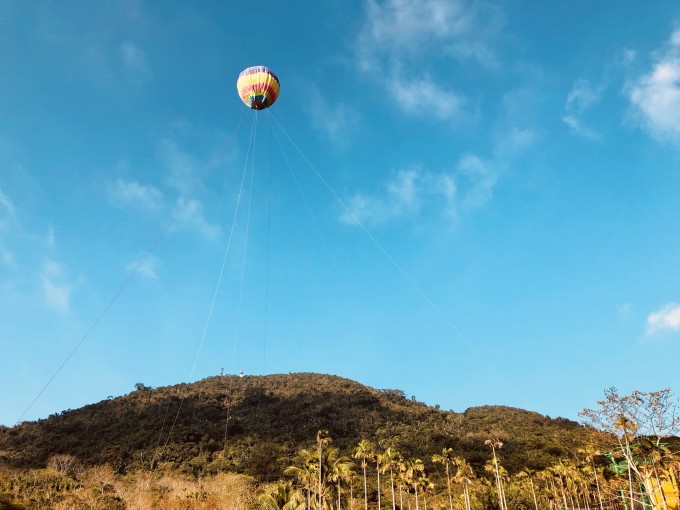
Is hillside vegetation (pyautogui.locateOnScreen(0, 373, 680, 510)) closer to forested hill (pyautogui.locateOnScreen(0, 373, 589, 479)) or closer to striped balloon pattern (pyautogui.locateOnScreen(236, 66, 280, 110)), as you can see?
forested hill (pyautogui.locateOnScreen(0, 373, 589, 479))

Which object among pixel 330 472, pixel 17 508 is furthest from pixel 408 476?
pixel 17 508

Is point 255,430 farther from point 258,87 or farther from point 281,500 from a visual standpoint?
point 258,87

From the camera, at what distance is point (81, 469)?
286 ft

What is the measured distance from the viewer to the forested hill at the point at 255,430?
99000 millimetres

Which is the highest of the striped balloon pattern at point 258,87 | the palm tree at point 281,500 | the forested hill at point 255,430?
the striped balloon pattern at point 258,87

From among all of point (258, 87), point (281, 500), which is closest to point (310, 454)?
point (281, 500)

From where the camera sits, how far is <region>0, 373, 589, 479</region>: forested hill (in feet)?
325

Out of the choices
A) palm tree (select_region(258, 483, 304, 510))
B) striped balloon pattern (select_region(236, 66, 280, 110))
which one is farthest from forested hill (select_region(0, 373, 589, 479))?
striped balloon pattern (select_region(236, 66, 280, 110))

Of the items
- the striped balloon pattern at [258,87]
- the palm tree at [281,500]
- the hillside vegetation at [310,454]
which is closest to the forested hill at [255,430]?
the hillside vegetation at [310,454]

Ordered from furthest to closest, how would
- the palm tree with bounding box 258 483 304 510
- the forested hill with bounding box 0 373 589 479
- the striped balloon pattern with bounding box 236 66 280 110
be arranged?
the forested hill with bounding box 0 373 589 479 < the palm tree with bounding box 258 483 304 510 < the striped balloon pattern with bounding box 236 66 280 110

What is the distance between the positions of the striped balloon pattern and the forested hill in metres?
62.6

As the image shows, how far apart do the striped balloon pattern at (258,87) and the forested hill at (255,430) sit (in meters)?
62.6

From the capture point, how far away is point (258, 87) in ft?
124

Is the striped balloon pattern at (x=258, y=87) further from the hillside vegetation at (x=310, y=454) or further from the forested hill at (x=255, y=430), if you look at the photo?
the forested hill at (x=255, y=430)
